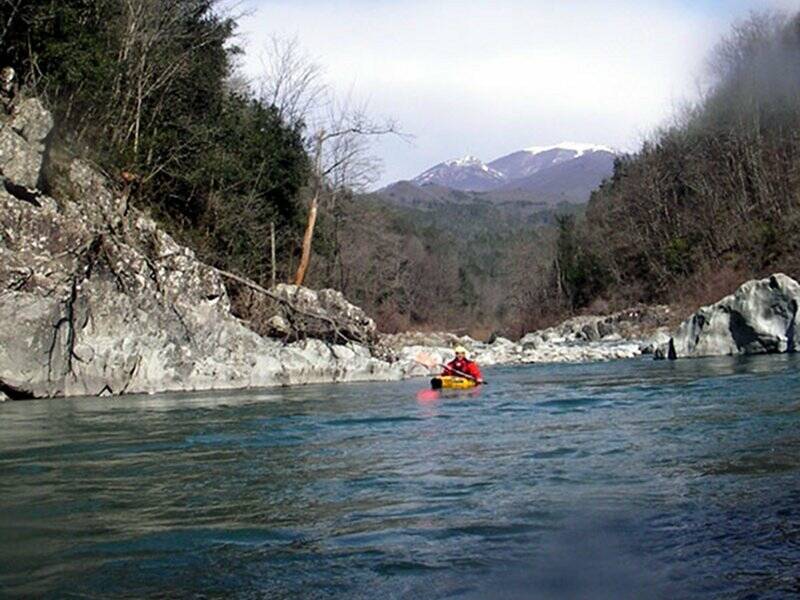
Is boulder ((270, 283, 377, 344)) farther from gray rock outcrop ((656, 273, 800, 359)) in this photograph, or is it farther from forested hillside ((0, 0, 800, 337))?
gray rock outcrop ((656, 273, 800, 359))

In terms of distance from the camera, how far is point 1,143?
1783cm

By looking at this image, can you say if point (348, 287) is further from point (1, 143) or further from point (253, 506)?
point (253, 506)

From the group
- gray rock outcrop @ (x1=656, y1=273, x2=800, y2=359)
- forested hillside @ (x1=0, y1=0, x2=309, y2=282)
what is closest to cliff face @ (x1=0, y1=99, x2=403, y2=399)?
forested hillside @ (x1=0, y1=0, x2=309, y2=282)

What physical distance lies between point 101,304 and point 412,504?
13576 mm

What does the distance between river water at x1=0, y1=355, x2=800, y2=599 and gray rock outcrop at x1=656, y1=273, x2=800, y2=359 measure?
45.4ft

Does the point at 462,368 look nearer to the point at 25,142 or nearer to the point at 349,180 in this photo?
the point at 25,142

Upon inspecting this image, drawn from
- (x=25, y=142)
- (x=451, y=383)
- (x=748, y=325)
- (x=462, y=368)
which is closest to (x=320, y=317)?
(x=462, y=368)

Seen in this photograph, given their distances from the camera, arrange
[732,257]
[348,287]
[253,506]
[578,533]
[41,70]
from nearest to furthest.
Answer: [578,533] → [253,506] → [41,70] → [348,287] → [732,257]

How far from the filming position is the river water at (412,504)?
4.15 meters

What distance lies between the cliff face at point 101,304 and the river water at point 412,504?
5038 mm

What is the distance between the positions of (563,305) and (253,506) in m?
58.8

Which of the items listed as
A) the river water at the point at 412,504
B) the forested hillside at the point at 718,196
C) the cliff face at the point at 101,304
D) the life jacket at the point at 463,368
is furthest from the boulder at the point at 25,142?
the forested hillside at the point at 718,196

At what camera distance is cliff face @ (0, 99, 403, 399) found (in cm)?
1658

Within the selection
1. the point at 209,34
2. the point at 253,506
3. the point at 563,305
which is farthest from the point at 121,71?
the point at 563,305
